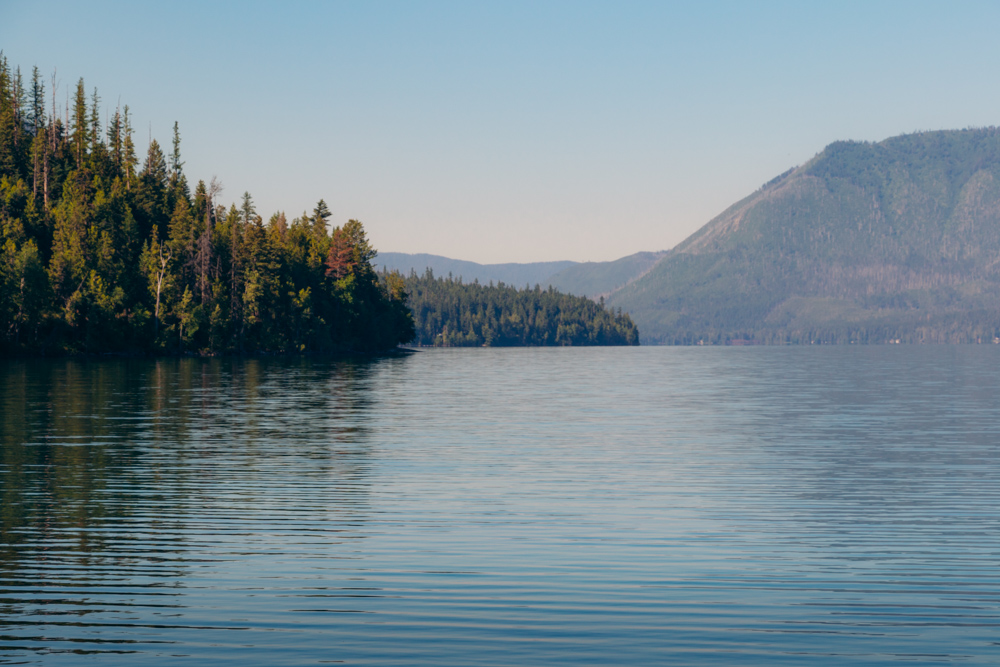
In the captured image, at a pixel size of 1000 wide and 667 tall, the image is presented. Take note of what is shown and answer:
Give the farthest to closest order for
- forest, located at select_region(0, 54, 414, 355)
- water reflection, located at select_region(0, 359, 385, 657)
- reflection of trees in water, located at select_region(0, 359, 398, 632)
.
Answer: forest, located at select_region(0, 54, 414, 355), reflection of trees in water, located at select_region(0, 359, 398, 632), water reflection, located at select_region(0, 359, 385, 657)

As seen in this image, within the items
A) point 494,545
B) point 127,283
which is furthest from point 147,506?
point 127,283

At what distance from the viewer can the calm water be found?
14102 millimetres

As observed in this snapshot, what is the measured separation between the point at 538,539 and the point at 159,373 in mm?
93675

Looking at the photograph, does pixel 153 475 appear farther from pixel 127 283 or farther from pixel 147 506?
pixel 127 283

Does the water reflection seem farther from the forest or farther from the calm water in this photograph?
the forest

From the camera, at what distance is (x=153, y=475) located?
3064cm

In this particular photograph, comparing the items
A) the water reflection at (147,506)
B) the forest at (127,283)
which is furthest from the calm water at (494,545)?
the forest at (127,283)

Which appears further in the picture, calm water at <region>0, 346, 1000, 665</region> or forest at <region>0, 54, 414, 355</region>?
forest at <region>0, 54, 414, 355</region>

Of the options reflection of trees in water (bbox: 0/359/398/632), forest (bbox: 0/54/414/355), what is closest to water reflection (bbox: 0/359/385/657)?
reflection of trees in water (bbox: 0/359/398/632)

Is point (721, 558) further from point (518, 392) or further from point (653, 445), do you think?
point (518, 392)

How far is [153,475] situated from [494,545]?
602 inches

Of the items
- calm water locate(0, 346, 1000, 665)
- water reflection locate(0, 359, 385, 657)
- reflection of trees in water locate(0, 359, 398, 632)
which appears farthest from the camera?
reflection of trees in water locate(0, 359, 398, 632)

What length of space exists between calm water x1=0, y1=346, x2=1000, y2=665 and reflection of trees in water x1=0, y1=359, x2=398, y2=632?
145mm

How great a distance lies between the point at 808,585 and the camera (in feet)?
57.0
